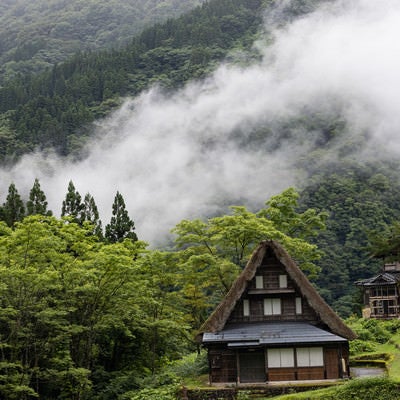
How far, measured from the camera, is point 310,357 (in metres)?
29.2

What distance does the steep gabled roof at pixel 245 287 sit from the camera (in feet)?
99.6

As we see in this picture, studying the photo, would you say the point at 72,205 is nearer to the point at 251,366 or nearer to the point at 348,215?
the point at 251,366

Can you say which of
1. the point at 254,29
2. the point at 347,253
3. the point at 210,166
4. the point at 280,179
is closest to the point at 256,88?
the point at 254,29

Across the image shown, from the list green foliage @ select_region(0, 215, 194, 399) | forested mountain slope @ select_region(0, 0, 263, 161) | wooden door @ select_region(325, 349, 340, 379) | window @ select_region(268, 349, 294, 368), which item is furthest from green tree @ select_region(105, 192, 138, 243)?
forested mountain slope @ select_region(0, 0, 263, 161)

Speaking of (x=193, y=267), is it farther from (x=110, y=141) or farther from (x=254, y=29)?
(x=254, y=29)

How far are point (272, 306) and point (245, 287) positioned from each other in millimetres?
2095

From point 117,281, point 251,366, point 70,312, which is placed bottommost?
point 251,366

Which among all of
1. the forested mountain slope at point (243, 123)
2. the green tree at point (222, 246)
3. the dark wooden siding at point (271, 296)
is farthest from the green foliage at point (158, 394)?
the forested mountain slope at point (243, 123)

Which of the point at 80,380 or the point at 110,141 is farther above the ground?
the point at 110,141

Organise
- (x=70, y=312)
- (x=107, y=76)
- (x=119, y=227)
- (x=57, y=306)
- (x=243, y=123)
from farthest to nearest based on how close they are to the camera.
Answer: (x=243, y=123) → (x=107, y=76) → (x=119, y=227) → (x=70, y=312) → (x=57, y=306)

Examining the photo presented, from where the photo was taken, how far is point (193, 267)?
36.6 metres

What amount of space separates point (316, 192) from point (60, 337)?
8703cm

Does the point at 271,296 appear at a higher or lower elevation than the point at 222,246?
lower

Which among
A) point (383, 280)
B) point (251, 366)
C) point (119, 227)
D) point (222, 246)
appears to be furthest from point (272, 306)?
point (383, 280)
